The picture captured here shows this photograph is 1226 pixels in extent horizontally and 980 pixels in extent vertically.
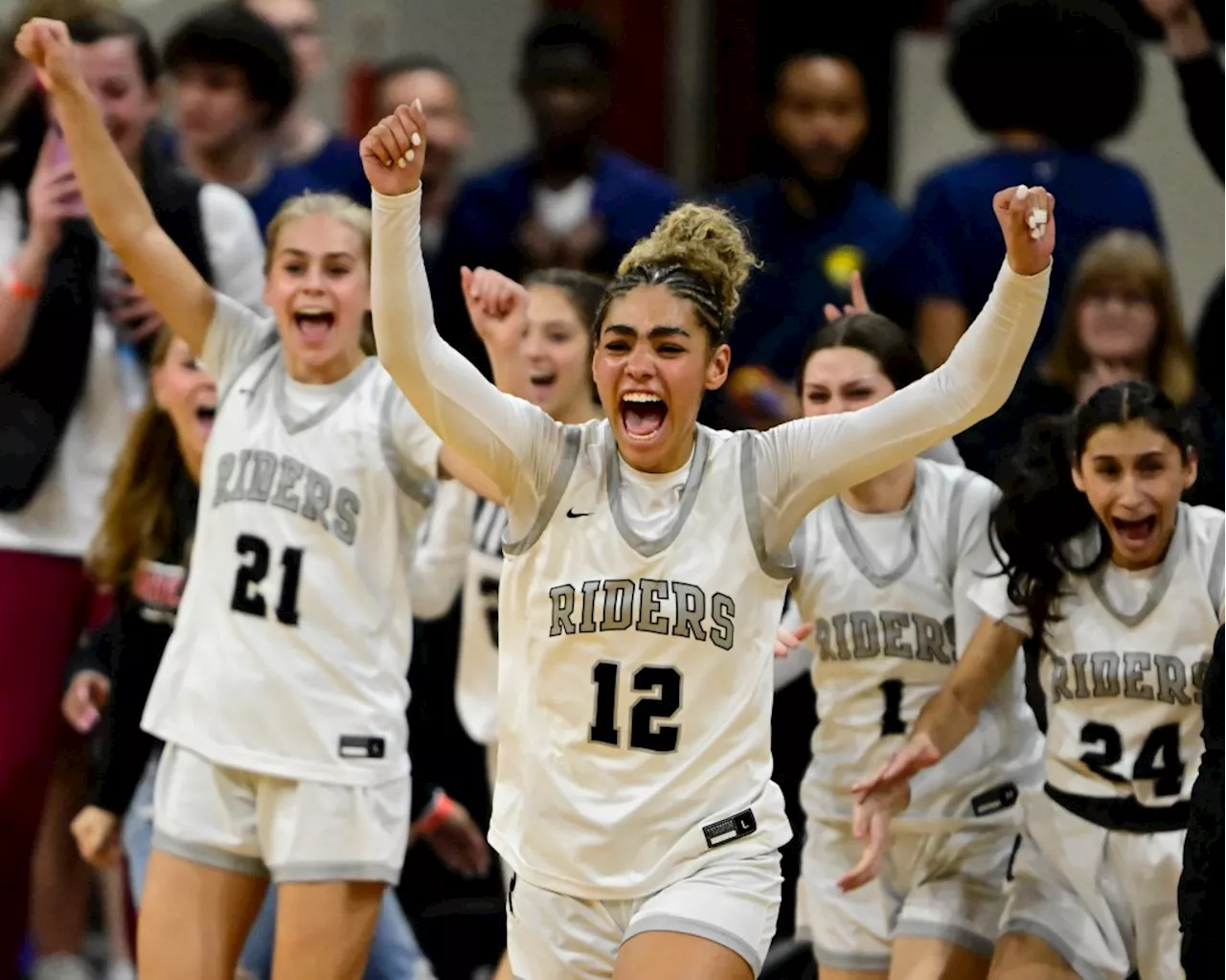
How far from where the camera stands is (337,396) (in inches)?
190

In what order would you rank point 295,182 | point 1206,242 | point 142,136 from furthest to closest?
point 1206,242
point 295,182
point 142,136

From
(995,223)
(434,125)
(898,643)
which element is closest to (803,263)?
(995,223)

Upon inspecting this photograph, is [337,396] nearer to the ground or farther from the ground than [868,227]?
nearer to the ground

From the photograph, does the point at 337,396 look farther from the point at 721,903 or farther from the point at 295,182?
the point at 295,182

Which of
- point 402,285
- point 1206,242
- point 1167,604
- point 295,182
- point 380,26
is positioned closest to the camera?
point 402,285

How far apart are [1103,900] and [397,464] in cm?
172

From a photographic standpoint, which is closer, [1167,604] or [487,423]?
[487,423]

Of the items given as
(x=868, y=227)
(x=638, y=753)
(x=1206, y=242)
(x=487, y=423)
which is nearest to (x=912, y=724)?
(x=638, y=753)

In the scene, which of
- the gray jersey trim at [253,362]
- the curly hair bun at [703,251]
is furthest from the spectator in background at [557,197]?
the curly hair bun at [703,251]

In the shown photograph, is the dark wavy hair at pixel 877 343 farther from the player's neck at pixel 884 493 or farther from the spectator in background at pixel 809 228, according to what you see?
the spectator in background at pixel 809 228

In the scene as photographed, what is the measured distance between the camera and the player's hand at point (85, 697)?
5.51 metres

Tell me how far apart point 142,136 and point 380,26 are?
3.58m

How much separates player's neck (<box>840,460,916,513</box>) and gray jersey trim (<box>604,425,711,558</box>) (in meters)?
0.88

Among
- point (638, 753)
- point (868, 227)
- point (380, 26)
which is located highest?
point (380, 26)
